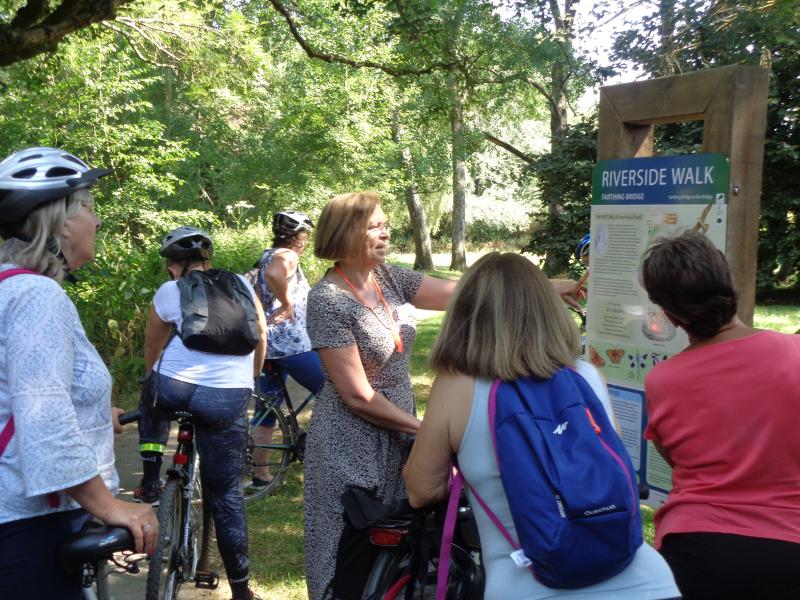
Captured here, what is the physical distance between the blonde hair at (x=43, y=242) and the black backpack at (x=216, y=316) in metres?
1.89

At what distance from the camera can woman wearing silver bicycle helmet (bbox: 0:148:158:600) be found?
188cm

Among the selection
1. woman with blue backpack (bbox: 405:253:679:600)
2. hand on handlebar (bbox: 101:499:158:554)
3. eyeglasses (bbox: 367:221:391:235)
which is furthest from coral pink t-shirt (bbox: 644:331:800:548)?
hand on handlebar (bbox: 101:499:158:554)

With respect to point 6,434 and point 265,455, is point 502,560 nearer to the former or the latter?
point 6,434

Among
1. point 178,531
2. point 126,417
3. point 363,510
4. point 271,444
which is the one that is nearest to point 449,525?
point 363,510

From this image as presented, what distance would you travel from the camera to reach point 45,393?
1881 mm

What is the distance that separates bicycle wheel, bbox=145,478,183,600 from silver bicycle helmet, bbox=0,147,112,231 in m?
2.10

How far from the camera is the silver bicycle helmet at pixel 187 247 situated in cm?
448

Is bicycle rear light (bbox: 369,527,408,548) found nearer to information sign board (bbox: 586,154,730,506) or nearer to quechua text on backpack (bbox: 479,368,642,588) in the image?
quechua text on backpack (bbox: 479,368,642,588)

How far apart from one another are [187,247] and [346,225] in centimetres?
168

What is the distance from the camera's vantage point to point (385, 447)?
3.03m

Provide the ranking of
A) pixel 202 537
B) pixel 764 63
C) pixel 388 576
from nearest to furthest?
pixel 388 576
pixel 202 537
pixel 764 63

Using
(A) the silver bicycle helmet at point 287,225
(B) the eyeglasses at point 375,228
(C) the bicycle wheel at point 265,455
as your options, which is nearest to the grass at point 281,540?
(C) the bicycle wheel at point 265,455

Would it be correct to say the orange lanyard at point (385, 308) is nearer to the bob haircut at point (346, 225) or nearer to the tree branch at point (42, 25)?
the bob haircut at point (346, 225)

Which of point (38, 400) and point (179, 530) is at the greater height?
point (38, 400)
